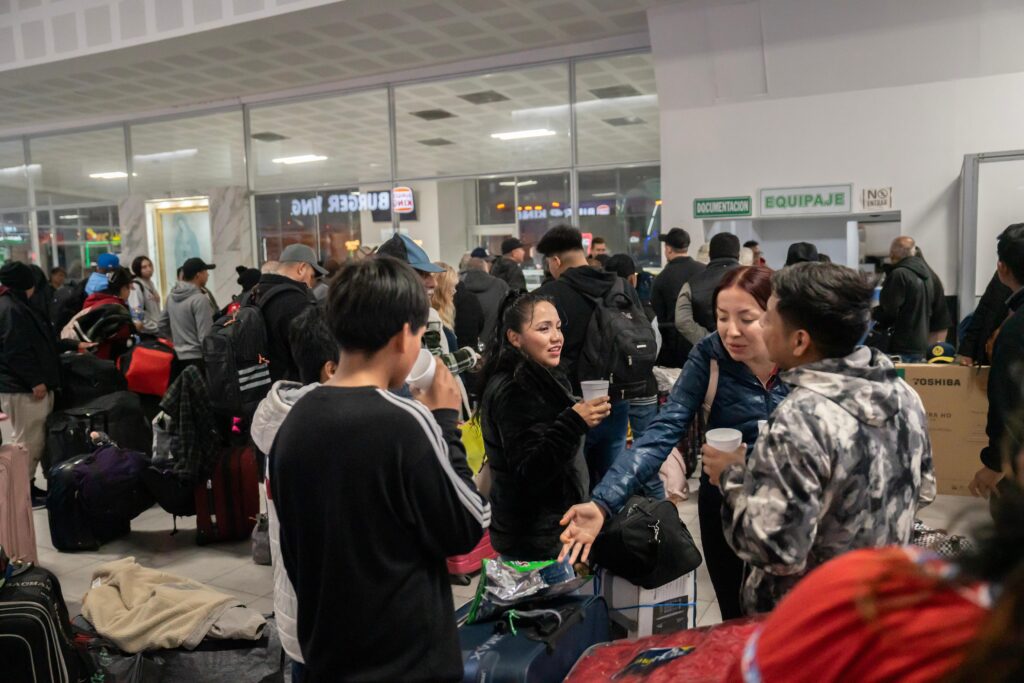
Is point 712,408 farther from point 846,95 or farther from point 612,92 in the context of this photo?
point 612,92

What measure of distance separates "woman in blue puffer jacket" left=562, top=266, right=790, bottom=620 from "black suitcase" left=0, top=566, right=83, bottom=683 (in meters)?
1.83

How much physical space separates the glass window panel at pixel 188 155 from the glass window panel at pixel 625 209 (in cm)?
606

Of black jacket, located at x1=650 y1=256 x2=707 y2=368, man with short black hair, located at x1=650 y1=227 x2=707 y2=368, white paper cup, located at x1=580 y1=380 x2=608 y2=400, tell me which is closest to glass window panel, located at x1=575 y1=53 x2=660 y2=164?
man with short black hair, located at x1=650 y1=227 x2=707 y2=368

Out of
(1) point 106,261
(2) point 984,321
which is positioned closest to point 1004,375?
(2) point 984,321

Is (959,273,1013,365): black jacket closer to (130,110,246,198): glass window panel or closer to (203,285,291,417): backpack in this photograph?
(203,285,291,417): backpack

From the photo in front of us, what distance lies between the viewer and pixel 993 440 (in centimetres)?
310

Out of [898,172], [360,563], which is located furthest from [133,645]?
[898,172]

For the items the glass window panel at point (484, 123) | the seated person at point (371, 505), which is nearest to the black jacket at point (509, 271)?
the glass window panel at point (484, 123)

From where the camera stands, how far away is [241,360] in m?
4.11

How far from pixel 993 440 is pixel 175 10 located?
8797 mm

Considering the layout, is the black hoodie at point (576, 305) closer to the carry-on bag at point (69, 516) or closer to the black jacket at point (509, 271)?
Answer: the black jacket at point (509, 271)

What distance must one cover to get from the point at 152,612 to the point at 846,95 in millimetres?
7640

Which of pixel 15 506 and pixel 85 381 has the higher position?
pixel 85 381

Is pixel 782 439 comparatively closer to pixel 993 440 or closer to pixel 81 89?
pixel 993 440
